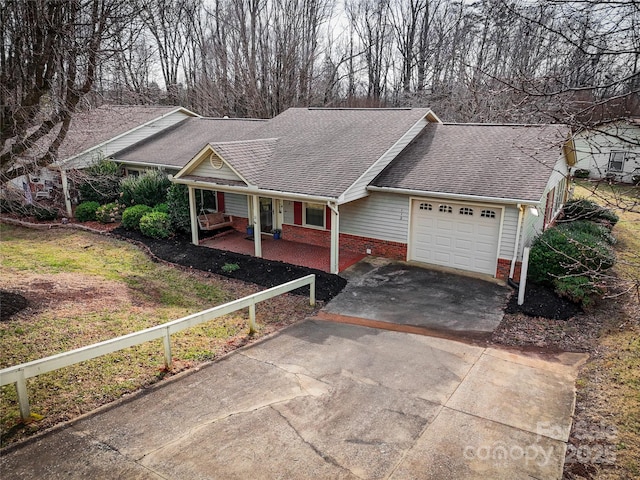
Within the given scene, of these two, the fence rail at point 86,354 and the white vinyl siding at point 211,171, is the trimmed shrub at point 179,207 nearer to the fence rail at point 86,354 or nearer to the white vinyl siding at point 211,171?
the white vinyl siding at point 211,171

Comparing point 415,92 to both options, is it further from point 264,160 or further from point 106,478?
point 106,478

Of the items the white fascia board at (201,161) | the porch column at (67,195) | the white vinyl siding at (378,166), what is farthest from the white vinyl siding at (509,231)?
the porch column at (67,195)

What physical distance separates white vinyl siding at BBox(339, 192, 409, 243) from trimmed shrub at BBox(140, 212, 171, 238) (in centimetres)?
669

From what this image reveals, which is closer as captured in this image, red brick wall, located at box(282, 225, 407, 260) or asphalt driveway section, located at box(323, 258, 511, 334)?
asphalt driveway section, located at box(323, 258, 511, 334)

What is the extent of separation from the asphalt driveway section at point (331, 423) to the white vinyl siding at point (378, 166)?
5.93 meters

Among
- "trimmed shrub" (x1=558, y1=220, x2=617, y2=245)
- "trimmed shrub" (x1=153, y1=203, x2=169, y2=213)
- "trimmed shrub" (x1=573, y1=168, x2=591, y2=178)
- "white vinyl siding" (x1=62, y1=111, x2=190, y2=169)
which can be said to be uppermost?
"white vinyl siding" (x1=62, y1=111, x2=190, y2=169)

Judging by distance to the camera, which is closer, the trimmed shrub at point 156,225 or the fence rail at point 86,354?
the fence rail at point 86,354

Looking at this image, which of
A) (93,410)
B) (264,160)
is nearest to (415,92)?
(264,160)

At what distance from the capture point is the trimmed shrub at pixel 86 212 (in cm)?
1959

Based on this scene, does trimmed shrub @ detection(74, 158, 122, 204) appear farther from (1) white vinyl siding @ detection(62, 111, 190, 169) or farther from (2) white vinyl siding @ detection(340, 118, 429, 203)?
(2) white vinyl siding @ detection(340, 118, 429, 203)

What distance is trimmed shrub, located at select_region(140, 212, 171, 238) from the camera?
1694 centimetres

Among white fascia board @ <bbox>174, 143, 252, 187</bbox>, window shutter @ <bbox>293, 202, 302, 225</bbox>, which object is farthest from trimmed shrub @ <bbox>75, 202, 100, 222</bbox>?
window shutter @ <bbox>293, 202, 302, 225</bbox>

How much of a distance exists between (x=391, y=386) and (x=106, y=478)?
13.8 ft

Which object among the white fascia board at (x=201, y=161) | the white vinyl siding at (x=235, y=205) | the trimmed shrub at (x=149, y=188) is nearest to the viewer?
the white fascia board at (x=201, y=161)
